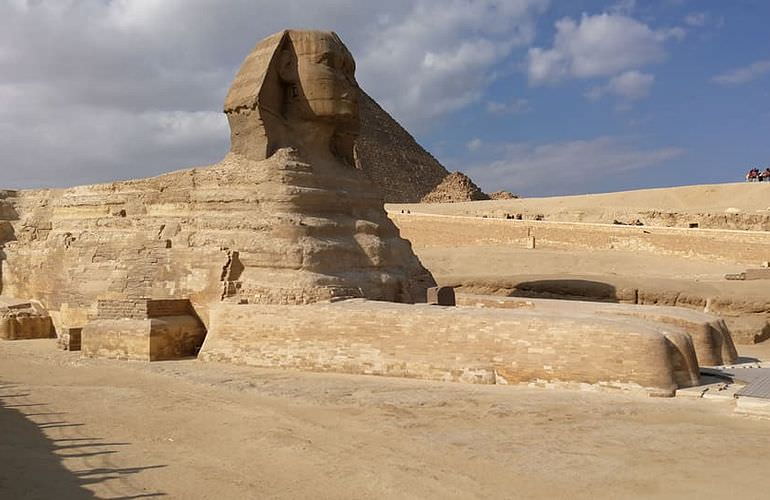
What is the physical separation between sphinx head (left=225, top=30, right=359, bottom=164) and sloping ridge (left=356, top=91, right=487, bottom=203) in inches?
768

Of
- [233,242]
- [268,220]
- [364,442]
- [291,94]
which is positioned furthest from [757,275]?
[364,442]

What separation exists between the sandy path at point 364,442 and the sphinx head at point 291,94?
4212 mm

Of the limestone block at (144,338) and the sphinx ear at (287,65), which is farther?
the sphinx ear at (287,65)

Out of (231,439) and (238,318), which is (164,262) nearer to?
(238,318)

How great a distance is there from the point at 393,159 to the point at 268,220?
27.4 metres

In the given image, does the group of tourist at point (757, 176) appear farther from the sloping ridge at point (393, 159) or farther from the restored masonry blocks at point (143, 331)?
the restored masonry blocks at point (143, 331)

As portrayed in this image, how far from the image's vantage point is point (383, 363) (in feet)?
26.8

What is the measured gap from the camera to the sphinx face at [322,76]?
10.6 m

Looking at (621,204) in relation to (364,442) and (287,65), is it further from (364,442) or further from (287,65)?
(364,442)

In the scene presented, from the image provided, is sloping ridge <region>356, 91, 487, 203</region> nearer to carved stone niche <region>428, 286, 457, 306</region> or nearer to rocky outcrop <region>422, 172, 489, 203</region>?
rocky outcrop <region>422, 172, 489, 203</region>

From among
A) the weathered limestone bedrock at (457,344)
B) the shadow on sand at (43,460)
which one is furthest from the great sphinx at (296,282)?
the shadow on sand at (43,460)

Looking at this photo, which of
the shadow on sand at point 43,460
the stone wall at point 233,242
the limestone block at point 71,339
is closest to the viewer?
the shadow on sand at point 43,460

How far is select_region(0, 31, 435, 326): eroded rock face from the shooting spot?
9750 millimetres

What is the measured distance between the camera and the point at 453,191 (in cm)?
4269
